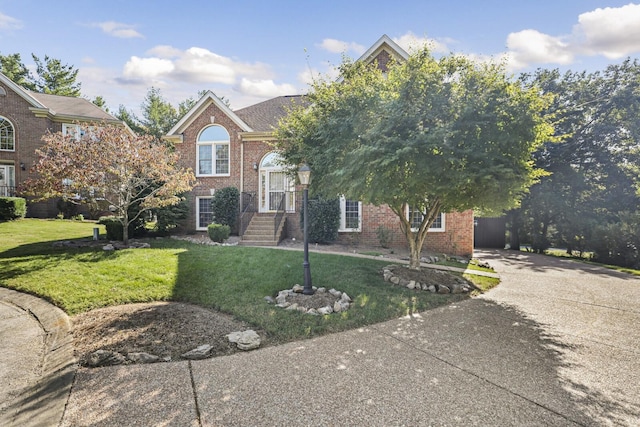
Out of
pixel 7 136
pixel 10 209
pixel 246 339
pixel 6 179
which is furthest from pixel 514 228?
pixel 7 136

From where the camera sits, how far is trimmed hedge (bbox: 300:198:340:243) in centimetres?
1352

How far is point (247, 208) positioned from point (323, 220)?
373cm

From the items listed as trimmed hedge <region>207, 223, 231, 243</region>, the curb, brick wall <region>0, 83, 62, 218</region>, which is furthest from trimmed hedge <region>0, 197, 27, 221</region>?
the curb

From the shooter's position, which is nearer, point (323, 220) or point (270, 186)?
point (323, 220)

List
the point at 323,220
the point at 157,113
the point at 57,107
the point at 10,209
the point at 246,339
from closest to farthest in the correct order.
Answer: the point at 246,339
the point at 323,220
the point at 10,209
the point at 57,107
the point at 157,113

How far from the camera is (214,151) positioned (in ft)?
53.2

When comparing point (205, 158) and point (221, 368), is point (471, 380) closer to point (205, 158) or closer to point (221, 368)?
point (221, 368)

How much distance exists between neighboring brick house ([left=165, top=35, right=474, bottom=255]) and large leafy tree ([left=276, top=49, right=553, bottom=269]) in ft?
19.3

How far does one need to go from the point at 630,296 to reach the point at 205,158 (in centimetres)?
1660

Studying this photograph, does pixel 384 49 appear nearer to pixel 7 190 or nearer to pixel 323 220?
pixel 323 220

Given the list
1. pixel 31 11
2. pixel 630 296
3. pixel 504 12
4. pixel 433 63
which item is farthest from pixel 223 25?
pixel 630 296

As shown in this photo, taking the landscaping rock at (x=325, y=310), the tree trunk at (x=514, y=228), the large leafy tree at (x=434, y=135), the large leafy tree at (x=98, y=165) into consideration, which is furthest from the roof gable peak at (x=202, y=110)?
the tree trunk at (x=514, y=228)

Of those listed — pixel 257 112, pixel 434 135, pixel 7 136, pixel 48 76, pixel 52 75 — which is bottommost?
pixel 434 135

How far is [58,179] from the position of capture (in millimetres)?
9891
